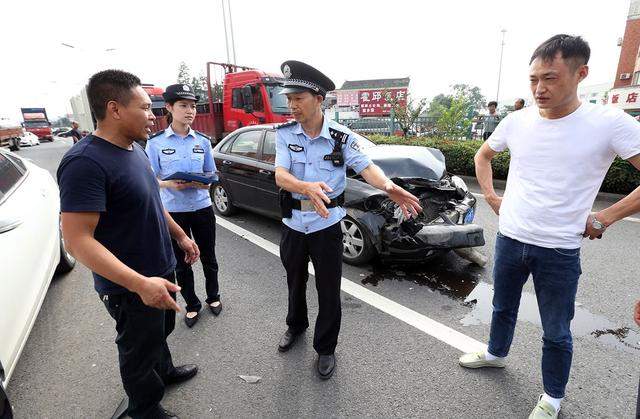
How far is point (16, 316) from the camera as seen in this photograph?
2.15 m

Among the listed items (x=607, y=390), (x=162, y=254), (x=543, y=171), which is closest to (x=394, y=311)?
(x=607, y=390)

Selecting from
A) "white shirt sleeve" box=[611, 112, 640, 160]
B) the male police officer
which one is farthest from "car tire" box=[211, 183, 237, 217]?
"white shirt sleeve" box=[611, 112, 640, 160]

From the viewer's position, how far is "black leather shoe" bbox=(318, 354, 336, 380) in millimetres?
2271

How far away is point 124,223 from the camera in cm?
155

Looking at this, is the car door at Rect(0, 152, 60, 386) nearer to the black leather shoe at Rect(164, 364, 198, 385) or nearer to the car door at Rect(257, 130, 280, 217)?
the black leather shoe at Rect(164, 364, 198, 385)

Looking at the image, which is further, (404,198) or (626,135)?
(404,198)

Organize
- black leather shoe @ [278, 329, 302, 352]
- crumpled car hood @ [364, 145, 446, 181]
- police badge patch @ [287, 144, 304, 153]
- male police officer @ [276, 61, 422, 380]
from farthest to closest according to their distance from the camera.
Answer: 1. crumpled car hood @ [364, 145, 446, 181]
2. black leather shoe @ [278, 329, 302, 352]
3. police badge patch @ [287, 144, 304, 153]
4. male police officer @ [276, 61, 422, 380]

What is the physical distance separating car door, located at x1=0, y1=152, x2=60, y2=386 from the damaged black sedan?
221cm

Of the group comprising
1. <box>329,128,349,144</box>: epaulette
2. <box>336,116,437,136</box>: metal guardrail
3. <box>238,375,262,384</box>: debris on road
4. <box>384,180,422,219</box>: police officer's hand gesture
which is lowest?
<box>238,375,262,384</box>: debris on road

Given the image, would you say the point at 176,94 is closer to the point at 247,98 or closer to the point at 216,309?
the point at 216,309

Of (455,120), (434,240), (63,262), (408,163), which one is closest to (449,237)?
(434,240)

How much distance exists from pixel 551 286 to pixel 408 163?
2529mm

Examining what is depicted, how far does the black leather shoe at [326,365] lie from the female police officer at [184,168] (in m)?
1.16

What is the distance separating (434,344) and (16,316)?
8.77 ft
